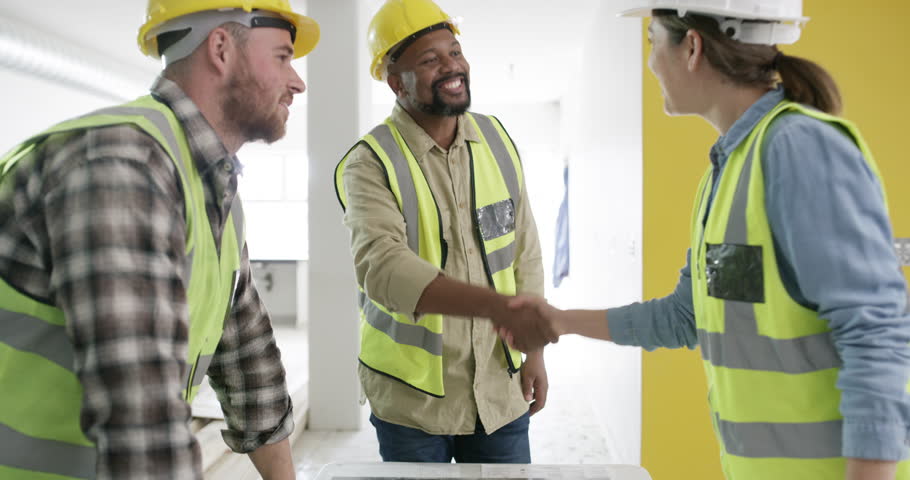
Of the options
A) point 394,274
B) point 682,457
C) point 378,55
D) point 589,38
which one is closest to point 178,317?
point 394,274

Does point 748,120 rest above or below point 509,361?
above

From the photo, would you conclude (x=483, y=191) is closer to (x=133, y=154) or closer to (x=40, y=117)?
(x=133, y=154)

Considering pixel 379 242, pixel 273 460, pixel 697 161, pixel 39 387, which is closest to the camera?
pixel 39 387

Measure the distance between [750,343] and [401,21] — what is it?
4.19 feet

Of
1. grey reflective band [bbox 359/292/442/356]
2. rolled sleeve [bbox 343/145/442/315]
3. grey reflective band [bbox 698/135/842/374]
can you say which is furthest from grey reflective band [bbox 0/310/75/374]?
grey reflective band [bbox 698/135/842/374]

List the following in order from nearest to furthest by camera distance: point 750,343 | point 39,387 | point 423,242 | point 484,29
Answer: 1. point 39,387
2. point 750,343
3. point 423,242
4. point 484,29

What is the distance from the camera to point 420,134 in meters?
1.73

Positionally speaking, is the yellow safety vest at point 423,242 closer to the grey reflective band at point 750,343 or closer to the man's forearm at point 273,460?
the man's forearm at point 273,460

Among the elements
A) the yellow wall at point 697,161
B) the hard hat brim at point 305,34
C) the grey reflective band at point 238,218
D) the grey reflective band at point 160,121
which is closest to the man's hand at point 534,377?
the grey reflective band at point 238,218

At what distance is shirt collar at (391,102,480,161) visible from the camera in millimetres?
1714

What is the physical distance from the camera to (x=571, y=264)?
7168mm

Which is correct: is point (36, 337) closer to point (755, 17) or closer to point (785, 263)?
point (785, 263)

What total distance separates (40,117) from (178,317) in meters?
6.14

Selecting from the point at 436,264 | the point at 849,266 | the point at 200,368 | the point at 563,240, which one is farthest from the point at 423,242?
the point at 563,240
